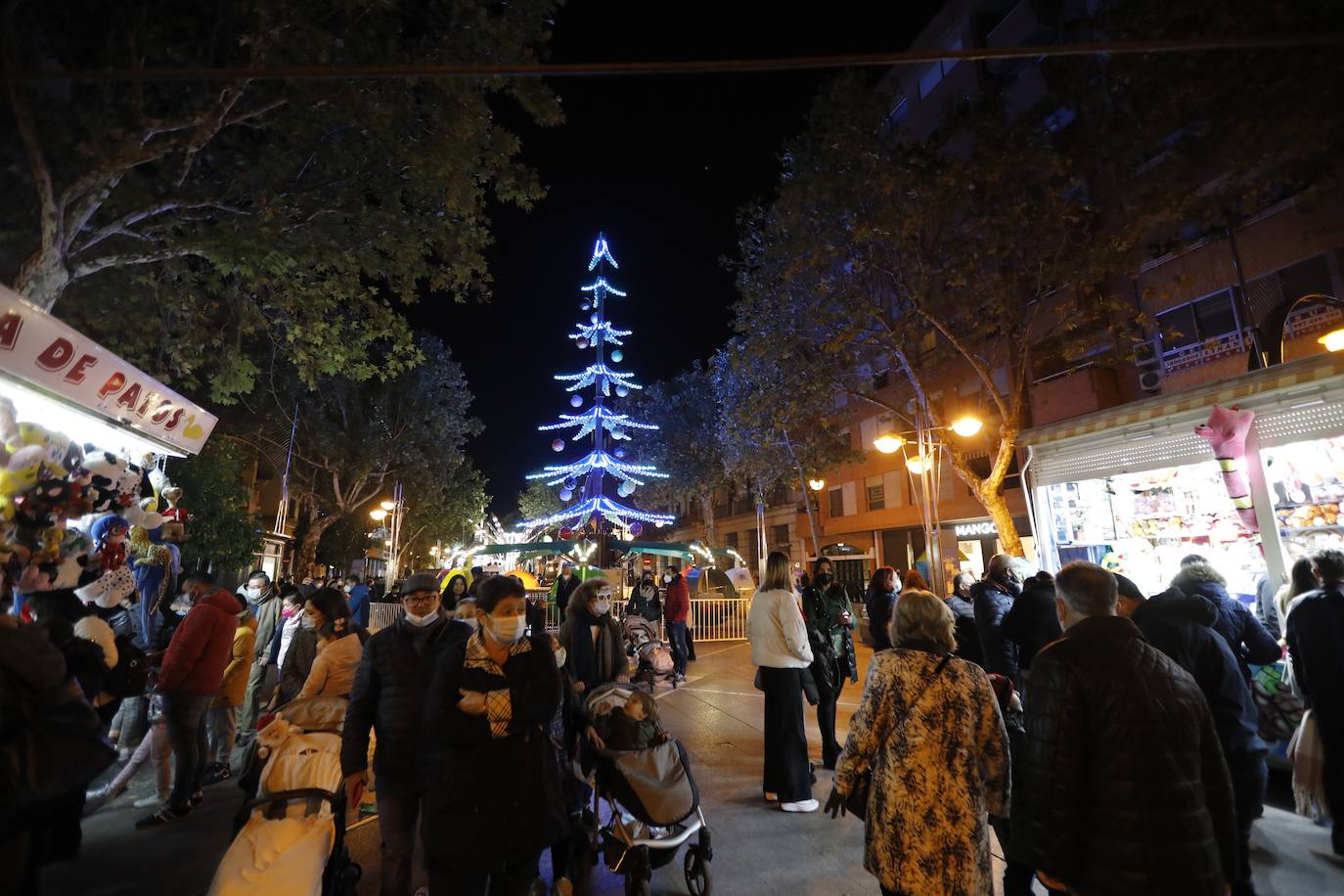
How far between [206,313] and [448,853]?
1136 cm

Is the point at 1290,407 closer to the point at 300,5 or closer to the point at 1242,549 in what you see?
the point at 1242,549

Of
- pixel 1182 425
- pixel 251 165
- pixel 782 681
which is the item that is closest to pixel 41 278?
pixel 251 165

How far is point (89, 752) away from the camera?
6.75 feet

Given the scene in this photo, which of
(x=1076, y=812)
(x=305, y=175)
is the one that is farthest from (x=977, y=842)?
(x=305, y=175)

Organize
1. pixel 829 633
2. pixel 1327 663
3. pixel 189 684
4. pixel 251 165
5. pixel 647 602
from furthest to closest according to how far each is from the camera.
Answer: pixel 647 602 → pixel 251 165 → pixel 829 633 → pixel 189 684 → pixel 1327 663

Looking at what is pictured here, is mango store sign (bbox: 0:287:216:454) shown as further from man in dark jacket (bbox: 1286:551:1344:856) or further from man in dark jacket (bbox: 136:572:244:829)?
man in dark jacket (bbox: 1286:551:1344:856)

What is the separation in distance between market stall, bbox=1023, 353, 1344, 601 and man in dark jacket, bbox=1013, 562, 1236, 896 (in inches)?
190

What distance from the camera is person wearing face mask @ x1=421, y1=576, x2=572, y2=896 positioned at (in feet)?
8.64

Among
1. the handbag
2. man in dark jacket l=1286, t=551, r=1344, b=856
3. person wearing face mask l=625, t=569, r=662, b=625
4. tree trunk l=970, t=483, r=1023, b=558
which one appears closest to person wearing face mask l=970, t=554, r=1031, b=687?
man in dark jacket l=1286, t=551, r=1344, b=856

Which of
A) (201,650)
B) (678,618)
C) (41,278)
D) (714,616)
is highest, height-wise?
(41,278)

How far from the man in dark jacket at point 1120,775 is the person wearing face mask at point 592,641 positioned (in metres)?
3.03

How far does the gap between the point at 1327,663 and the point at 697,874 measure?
14.2 feet

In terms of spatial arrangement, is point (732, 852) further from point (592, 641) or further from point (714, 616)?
point (714, 616)

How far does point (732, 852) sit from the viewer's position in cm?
434
